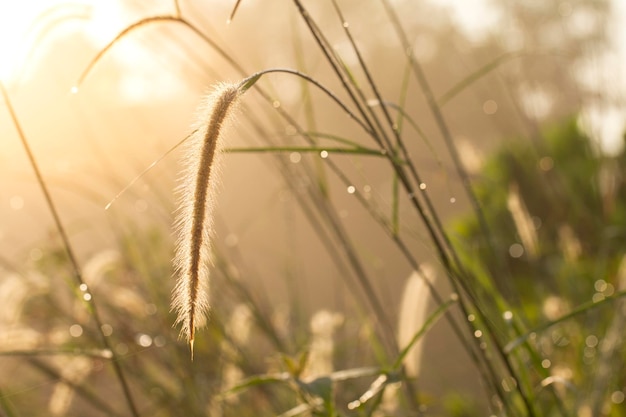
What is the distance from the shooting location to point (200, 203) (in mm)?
584

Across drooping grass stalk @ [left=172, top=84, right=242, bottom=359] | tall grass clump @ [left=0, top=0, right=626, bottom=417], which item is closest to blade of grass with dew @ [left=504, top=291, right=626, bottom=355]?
tall grass clump @ [left=0, top=0, right=626, bottom=417]

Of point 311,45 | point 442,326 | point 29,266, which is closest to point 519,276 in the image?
point 29,266

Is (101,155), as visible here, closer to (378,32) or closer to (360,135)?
(360,135)

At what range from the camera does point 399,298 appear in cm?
1047

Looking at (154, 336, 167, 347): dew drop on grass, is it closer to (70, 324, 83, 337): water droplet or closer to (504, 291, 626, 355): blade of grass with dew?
(70, 324, 83, 337): water droplet

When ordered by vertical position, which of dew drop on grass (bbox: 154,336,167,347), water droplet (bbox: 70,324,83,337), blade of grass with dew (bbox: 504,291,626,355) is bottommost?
blade of grass with dew (bbox: 504,291,626,355)

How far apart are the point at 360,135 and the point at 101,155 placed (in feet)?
27.8

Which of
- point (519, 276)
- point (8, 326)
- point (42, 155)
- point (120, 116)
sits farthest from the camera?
point (519, 276)

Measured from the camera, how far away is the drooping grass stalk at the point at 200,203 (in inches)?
22.9

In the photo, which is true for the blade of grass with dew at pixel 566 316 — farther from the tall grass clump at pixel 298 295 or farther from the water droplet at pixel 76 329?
the water droplet at pixel 76 329

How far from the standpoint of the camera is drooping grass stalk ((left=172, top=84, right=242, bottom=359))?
0.58 metres

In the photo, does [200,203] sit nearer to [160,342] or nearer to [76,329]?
[160,342]

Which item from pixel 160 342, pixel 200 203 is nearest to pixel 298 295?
pixel 160 342

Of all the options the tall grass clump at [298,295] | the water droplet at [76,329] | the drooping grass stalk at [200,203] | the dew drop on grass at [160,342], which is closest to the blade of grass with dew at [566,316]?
the tall grass clump at [298,295]
